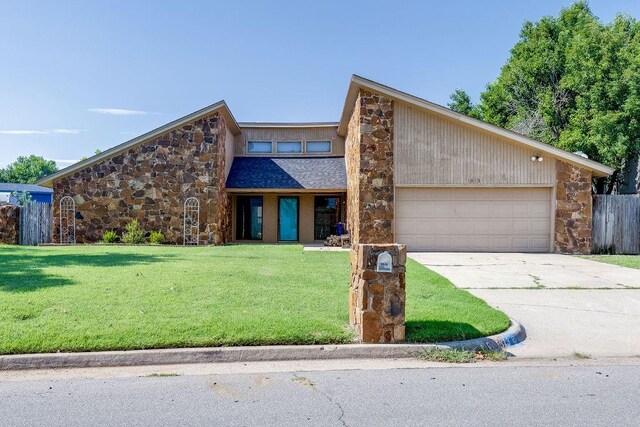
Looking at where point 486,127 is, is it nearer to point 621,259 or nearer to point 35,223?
point 621,259

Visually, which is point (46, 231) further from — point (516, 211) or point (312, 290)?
point (516, 211)

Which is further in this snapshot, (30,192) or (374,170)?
(30,192)

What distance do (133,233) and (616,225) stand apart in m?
18.3

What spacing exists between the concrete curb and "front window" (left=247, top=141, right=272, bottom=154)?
1893 centimetres

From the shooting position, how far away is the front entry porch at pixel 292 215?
21.6 meters

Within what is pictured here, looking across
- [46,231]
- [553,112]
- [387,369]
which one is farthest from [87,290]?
[553,112]

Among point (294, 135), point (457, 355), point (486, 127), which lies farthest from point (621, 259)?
point (294, 135)

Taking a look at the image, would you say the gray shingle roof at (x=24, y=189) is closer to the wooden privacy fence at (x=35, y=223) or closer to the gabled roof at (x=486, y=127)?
the wooden privacy fence at (x=35, y=223)

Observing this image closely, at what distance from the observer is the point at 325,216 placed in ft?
71.3

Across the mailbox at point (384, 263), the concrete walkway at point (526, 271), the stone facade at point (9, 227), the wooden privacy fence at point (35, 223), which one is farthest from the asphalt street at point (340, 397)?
the stone facade at point (9, 227)

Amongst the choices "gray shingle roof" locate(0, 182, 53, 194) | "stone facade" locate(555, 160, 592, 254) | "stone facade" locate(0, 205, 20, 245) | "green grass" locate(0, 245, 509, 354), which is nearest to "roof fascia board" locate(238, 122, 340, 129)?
"stone facade" locate(0, 205, 20, 245)

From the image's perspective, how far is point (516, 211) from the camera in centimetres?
1656

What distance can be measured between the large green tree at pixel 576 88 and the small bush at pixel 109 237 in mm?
23635

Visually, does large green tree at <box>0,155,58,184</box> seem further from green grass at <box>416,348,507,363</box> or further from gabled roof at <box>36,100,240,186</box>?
green grass at <box>416,348,507,363</box>
